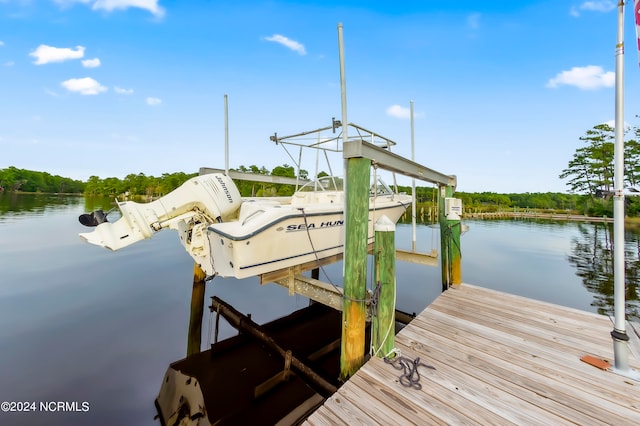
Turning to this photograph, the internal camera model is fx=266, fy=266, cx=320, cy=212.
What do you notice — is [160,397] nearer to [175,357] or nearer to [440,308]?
[175,357]

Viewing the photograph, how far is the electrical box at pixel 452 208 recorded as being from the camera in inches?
205

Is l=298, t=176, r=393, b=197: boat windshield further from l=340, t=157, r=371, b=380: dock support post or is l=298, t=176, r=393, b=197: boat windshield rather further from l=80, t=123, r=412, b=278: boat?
l=340, t=157, r=371, b=380: dock support post

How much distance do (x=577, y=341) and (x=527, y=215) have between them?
54.7 metres

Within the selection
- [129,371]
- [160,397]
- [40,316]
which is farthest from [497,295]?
A: [40,316]

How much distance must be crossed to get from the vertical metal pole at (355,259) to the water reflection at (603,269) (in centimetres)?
907

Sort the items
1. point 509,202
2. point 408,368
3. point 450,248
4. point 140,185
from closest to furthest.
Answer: point 408,368, point 450,248, point 509,202, point 140,185

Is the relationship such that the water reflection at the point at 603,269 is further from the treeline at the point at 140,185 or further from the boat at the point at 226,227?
the treeline at the point at 140,185

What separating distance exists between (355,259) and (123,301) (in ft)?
26.9

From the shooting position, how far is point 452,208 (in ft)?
17.3

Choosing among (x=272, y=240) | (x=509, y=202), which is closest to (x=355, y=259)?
(x=272, y=240)

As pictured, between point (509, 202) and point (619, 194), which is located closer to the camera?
point (619, 194)

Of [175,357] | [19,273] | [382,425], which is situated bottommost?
[175,357]

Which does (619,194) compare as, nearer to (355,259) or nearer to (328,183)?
(355,259)

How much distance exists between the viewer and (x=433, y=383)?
7.80 feet
